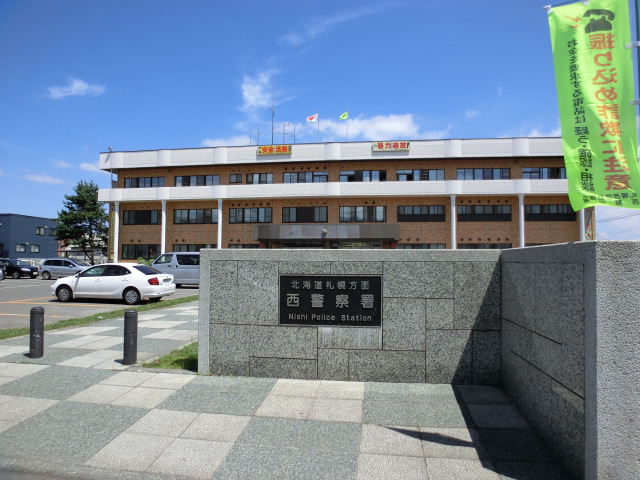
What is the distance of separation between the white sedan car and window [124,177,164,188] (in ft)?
95.1

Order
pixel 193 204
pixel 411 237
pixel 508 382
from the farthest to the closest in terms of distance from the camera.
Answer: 1. pixel 193 204
2. pixel 411 237
3. pixel 508 382

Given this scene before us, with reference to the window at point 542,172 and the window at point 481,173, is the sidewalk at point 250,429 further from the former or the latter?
the window at point 542,172

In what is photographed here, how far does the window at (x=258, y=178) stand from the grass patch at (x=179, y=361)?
115 ft

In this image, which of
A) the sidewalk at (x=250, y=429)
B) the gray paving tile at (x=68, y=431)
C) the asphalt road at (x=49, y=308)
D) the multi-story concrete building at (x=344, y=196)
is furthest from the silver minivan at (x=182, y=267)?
the gray paving tile at (x=68, y=431)

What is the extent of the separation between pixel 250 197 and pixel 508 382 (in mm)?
36606

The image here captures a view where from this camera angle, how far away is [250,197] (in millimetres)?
40125

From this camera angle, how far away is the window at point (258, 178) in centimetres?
4144

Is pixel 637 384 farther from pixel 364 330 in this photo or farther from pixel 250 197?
pixel 250 197

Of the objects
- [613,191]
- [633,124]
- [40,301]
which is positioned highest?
[633,124]

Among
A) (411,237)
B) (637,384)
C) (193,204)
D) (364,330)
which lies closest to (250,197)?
(193,204)

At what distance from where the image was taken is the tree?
53.3 metres

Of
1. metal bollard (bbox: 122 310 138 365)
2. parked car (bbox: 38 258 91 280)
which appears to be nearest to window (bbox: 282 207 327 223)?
parked car (bbox: 38 258 91 280)

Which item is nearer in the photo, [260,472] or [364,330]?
[260,472]

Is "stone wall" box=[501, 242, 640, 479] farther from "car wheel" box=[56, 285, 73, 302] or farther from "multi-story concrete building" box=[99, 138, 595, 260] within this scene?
"multi-story concrete building" box=[99, 138, 595, 260]
